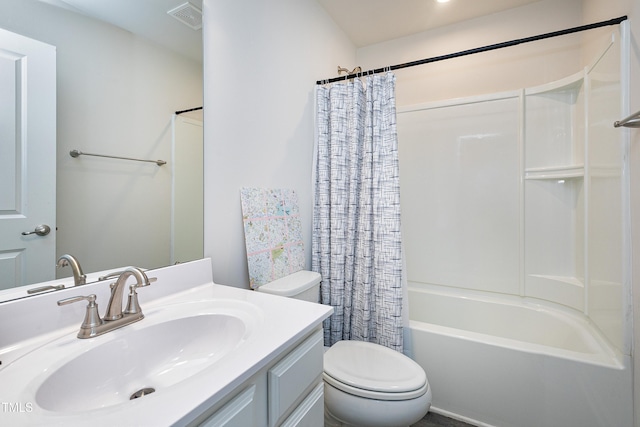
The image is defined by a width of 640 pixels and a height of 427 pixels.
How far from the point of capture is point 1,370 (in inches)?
23.2

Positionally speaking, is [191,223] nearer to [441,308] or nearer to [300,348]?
[300,348]

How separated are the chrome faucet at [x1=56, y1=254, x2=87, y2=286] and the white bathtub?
152 cm

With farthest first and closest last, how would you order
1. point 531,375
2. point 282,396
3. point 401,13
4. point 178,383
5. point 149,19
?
point 401,13 < point 531,375 < point 149,19 < point 282,396 < point 178,383

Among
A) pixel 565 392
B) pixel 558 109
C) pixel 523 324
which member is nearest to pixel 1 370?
pixel 565 392

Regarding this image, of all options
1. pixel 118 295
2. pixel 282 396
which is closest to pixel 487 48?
pixel 282 396

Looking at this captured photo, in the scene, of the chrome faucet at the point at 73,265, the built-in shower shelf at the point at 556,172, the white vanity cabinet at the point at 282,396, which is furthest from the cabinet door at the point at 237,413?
the built-in shower shelf at the point at 556,172

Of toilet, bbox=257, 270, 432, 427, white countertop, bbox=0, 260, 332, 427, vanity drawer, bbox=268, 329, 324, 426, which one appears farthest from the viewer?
toilet, bbox=257, 270, 432, 427

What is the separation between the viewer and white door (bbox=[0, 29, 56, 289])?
0.71 meters

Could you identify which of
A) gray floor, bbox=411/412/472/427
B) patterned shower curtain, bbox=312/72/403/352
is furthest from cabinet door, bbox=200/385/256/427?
gray floor, bbox=411/412/472/427

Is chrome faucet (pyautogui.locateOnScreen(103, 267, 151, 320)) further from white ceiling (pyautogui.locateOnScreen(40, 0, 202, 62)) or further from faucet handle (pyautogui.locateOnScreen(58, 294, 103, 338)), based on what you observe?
white ceiling (pyautogui.locateOnScreen(40, 0, 202, 62))

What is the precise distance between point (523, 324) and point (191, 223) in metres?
2.19

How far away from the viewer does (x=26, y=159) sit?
29.4 inches

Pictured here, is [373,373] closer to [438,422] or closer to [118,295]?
[438,422]

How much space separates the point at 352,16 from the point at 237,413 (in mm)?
2532
